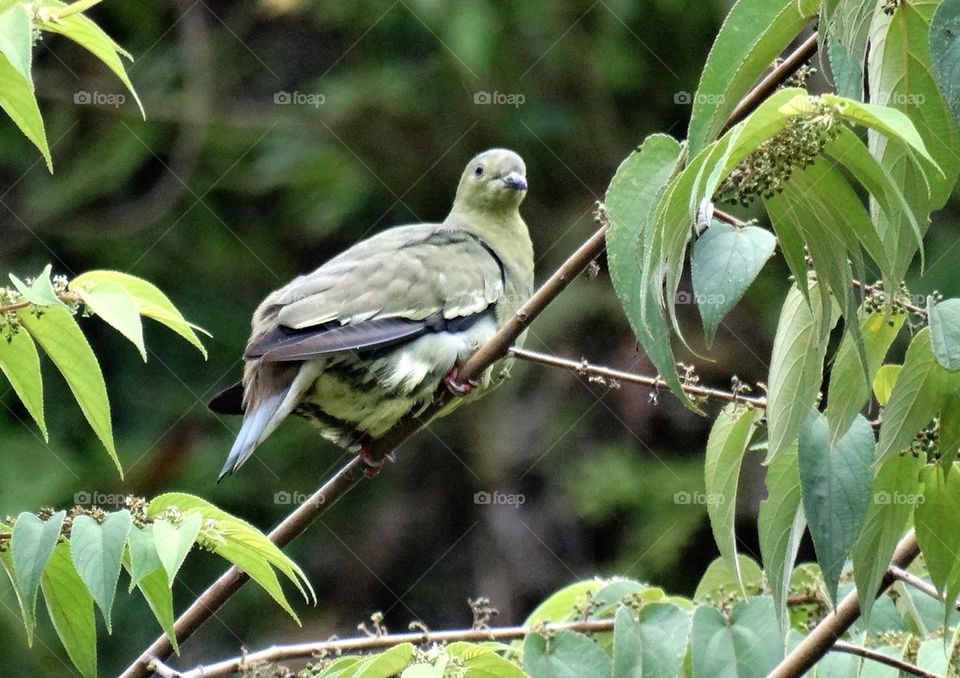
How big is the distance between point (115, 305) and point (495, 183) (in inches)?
96.2

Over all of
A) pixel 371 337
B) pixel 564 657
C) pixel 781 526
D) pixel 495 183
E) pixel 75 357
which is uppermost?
pixel 495 183

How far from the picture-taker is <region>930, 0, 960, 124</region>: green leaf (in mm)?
1205

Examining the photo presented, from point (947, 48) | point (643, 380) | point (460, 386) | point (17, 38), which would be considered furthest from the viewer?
point (460, 386)

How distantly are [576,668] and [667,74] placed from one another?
14.7ft

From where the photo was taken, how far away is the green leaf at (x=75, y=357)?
5.02 ft

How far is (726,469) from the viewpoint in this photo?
174cm

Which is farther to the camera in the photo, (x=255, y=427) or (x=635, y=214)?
(x=255, y=427)

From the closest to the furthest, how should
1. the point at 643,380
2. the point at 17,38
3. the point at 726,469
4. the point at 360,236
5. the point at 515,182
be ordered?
the point at 17,38
the point at 726,469
the point at 643,380
the point at 515,182
the point at 360,236

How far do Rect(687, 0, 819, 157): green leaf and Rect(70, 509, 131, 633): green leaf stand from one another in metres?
0.74

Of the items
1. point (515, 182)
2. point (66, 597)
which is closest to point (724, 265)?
point (66, 597)

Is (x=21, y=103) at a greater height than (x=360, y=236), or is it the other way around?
(x=21, y=103)

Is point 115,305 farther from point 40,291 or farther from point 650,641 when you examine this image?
→ point 650,641

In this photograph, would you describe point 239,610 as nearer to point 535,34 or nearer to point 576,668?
point 535,34

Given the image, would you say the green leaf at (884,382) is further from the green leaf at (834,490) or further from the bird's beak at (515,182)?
the bird's beak at (515,182)
